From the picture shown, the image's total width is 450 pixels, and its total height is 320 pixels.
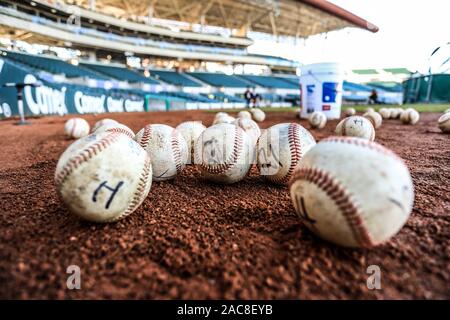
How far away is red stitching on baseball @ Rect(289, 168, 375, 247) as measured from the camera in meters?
1.19

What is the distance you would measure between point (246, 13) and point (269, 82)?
7851 mm

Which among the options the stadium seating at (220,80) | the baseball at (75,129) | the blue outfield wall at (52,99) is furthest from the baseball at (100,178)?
the stadium seating at (220,80)

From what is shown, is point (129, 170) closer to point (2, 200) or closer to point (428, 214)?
point (2, 200)

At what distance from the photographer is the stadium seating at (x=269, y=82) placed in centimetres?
3234

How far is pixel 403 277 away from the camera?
45.8 inches

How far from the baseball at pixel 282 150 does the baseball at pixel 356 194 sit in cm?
81

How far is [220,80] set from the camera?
101 feet

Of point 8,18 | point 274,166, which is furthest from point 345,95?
point 274,166

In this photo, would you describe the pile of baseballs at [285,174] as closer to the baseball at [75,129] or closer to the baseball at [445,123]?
the baseball at [75,129]

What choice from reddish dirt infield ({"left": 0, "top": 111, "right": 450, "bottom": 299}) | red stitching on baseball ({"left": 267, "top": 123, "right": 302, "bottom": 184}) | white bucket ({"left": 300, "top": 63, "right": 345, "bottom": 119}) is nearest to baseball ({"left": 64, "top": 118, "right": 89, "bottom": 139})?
reddish dirt infield ({"left": 0, "top": 111, "right": 450, "bottom": 299})

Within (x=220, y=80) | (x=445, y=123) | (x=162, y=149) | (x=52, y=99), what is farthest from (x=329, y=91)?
(x=220, y=80)

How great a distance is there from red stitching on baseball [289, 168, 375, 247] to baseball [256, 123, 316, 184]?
86 centimetres

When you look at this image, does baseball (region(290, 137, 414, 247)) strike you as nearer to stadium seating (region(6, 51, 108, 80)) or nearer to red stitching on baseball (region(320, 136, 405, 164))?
→ red stitching on baseball (region(320, 136, 405, 164))

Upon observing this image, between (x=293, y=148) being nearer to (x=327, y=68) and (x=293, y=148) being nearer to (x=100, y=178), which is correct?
(x=100, y=178)
